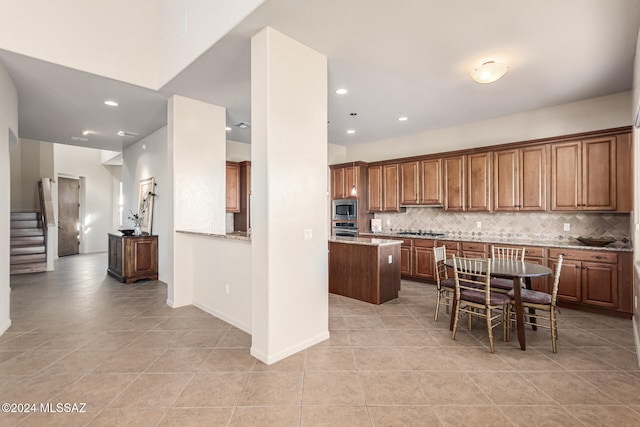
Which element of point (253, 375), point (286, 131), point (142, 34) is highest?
point (142, 34)

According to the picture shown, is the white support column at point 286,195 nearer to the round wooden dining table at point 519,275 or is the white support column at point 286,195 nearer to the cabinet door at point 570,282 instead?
the round wooden dining table at point 519,275

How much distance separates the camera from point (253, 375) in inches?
100

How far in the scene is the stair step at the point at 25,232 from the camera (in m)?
7.17

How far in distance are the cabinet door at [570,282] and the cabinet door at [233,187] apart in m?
5.75

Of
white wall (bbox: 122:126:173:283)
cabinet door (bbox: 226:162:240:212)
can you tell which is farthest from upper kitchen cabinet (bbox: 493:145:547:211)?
white wall (bbox: 122:126:173:283)

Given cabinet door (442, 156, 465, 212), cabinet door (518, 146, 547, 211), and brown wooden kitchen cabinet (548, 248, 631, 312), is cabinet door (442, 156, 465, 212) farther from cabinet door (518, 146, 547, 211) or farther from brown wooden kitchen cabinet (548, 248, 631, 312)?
brown wooden kitchen cabinet (548, 248, 631, 312)

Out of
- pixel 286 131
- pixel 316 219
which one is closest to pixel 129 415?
pixel 316 219

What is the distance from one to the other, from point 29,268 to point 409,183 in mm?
8587

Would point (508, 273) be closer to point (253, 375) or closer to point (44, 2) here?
point (253, 375)

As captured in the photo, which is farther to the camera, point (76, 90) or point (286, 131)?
point (76, 90)

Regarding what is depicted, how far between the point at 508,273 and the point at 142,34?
5159 millimetres

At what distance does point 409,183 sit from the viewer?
6.32m

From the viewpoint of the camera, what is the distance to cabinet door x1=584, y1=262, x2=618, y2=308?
12.7ft

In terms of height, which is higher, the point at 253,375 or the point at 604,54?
the point at 604,54
